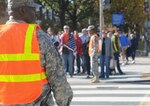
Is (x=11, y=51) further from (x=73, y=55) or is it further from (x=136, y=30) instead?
(x=136, y=30)

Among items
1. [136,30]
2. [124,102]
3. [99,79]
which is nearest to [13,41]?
[124,102]

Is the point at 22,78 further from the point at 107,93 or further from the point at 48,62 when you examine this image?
the point at 107,93

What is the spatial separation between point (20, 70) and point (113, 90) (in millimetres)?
9737

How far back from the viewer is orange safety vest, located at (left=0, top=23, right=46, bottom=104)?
3.77 meters

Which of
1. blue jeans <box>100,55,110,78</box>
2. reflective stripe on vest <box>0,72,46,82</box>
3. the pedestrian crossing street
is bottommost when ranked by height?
the pedestrian crossing street

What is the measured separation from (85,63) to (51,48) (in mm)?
13422

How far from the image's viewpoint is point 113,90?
13367 mm

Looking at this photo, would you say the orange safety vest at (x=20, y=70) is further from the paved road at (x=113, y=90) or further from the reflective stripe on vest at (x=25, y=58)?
the paved road at (x=113, y=90)

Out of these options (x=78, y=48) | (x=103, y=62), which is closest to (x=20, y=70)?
(x=103, y=62)

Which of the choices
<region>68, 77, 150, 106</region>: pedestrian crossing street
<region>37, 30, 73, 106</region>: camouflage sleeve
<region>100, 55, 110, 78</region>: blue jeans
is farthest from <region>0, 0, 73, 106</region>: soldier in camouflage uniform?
<region>100, 55, 110, 78</region>: blue jeans

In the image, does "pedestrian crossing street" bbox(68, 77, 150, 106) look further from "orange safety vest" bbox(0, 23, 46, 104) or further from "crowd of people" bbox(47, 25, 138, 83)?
"orange safety vest" bbox(0, 23, 46, 104)

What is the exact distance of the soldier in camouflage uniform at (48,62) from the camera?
12.6 ft

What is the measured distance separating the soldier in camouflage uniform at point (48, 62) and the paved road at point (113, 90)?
703 cm

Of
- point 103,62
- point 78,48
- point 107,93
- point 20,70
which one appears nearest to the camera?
point 20,70
